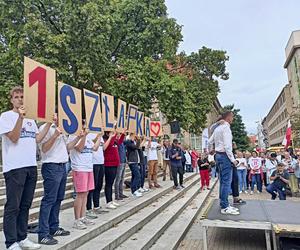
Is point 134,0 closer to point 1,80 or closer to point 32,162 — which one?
point 1,80

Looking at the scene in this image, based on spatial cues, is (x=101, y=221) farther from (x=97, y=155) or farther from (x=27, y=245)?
(x=27, y=245)

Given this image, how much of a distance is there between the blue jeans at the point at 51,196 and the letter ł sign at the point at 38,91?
0.72 m

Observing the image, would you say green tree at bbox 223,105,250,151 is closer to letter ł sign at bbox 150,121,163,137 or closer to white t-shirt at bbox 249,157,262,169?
white t-shirt at bbox 249,157,262,169

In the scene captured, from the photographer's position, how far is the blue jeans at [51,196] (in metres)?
4.40

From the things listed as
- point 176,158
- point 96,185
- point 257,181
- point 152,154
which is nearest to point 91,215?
point 96,185

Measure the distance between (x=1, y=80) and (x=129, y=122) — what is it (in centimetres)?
1021

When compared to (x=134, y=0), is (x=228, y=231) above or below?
below

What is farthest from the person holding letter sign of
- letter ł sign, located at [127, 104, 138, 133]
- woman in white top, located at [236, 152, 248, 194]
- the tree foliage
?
the tree foliage

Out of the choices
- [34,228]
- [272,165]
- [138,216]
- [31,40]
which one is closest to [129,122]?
[138,216]

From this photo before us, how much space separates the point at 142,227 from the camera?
666cm

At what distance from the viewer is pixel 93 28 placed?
15.9m

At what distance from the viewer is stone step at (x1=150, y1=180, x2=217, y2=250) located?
599cm

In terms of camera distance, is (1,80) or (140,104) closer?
(1,80)

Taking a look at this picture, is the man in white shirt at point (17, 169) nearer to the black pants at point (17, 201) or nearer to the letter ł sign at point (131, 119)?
the black pants at point (17, 201)
